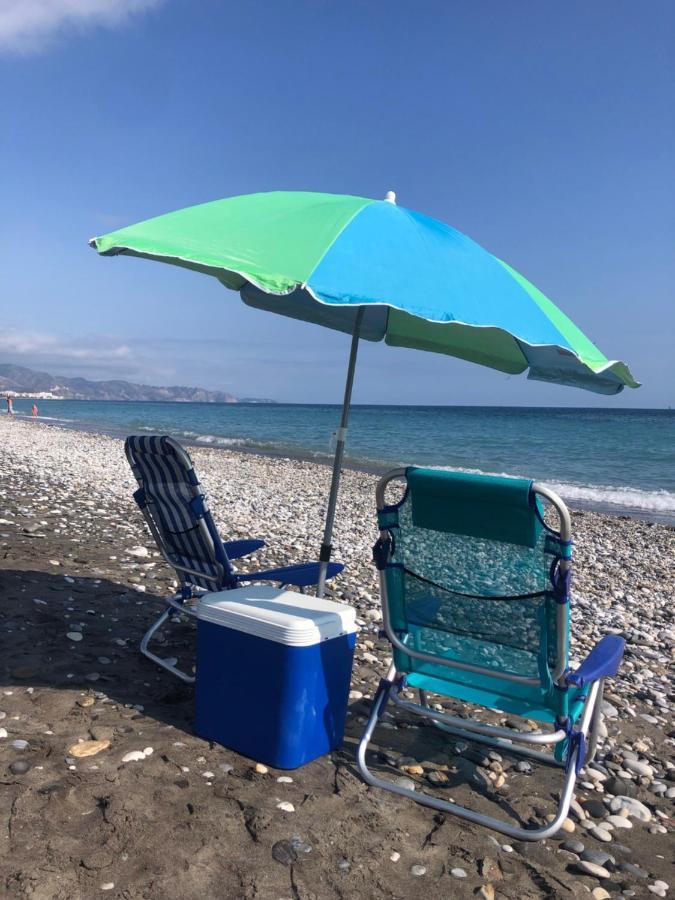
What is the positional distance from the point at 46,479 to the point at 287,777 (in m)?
10.5

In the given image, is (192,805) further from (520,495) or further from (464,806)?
(520,495)

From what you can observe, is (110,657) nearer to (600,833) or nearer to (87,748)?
(87,748)

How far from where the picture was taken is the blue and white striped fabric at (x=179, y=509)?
4145 millimetres

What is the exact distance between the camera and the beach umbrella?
291cm

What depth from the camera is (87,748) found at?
129 inches

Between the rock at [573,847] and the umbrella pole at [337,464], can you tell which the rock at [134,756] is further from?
the rock at [573,847]

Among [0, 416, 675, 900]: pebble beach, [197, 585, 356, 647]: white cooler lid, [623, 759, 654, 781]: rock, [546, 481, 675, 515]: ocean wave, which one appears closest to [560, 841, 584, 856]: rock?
[0, 416, 675, 900]: pebble beach

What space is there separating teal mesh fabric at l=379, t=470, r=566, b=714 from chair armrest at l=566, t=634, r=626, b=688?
136mm

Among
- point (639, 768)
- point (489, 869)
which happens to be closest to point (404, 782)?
point (489, 869)

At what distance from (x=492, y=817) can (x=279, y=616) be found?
4.15 ft

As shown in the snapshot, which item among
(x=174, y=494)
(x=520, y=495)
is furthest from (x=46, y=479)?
(x=520, y=495)

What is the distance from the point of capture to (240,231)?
11.1 ft

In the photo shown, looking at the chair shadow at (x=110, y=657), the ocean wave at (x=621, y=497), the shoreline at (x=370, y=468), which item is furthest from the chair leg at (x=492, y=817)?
the ocean wave at (x=621, y=497)

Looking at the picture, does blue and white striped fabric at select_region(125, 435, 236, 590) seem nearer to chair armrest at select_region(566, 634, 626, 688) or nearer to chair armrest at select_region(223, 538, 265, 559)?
chair armrest at select_region(223, 538, 265, 559)
